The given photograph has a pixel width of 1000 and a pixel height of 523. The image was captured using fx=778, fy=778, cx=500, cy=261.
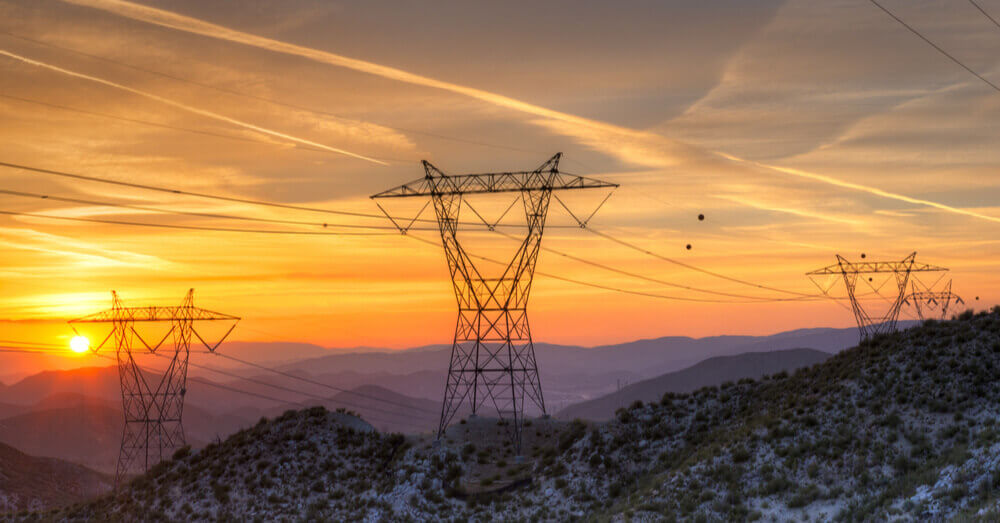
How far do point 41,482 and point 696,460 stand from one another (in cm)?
15736

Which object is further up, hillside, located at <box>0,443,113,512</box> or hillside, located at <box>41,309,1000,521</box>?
hillside, located at <box>41,309,1000,521</box>

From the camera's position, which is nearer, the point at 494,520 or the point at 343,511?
the point at 494,520

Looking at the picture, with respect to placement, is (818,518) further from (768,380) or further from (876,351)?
(768,380)

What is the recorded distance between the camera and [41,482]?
163125mm

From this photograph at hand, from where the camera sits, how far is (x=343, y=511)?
6700 cm

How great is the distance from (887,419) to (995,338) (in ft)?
49.2

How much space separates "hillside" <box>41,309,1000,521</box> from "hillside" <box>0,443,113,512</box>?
217ft

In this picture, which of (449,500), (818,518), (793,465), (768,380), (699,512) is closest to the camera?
(818,518)

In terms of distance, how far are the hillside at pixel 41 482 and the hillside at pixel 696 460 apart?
66.0m

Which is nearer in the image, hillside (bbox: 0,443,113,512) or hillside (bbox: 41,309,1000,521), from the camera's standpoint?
hillside (bbox: 41,309,1000,521)

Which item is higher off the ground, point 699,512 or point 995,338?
point 995,338

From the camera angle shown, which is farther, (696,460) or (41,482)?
(41,482)

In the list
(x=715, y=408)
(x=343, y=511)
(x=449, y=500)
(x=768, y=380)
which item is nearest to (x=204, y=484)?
(x=343, y=511)

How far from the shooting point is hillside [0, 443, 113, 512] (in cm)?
14325
